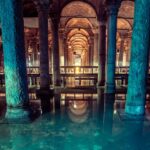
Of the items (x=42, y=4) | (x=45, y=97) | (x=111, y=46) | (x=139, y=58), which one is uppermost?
(x=42, y=4)

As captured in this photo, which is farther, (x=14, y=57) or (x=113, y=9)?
(x=113, y=9)

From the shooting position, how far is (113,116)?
234 inches

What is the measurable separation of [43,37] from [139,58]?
4650mm

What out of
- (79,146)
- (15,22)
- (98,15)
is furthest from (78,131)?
(98,15)

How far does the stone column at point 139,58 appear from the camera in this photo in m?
5.16

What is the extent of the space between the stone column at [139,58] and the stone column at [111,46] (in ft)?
11.6

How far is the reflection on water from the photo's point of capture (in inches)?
164

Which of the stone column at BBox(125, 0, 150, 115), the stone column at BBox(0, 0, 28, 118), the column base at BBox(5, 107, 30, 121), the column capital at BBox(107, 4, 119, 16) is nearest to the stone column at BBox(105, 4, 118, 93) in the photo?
the column capital at BBox(107, 4, 119, 16)

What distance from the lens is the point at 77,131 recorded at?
4.89 m

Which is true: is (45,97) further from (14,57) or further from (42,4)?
(42,4)

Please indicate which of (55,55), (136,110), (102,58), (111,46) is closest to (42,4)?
(55,55)

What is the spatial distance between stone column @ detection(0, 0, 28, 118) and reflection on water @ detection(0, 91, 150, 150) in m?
0.54

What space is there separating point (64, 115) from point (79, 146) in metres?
2.04

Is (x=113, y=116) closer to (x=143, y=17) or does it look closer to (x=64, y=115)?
(x=64, y=115)
